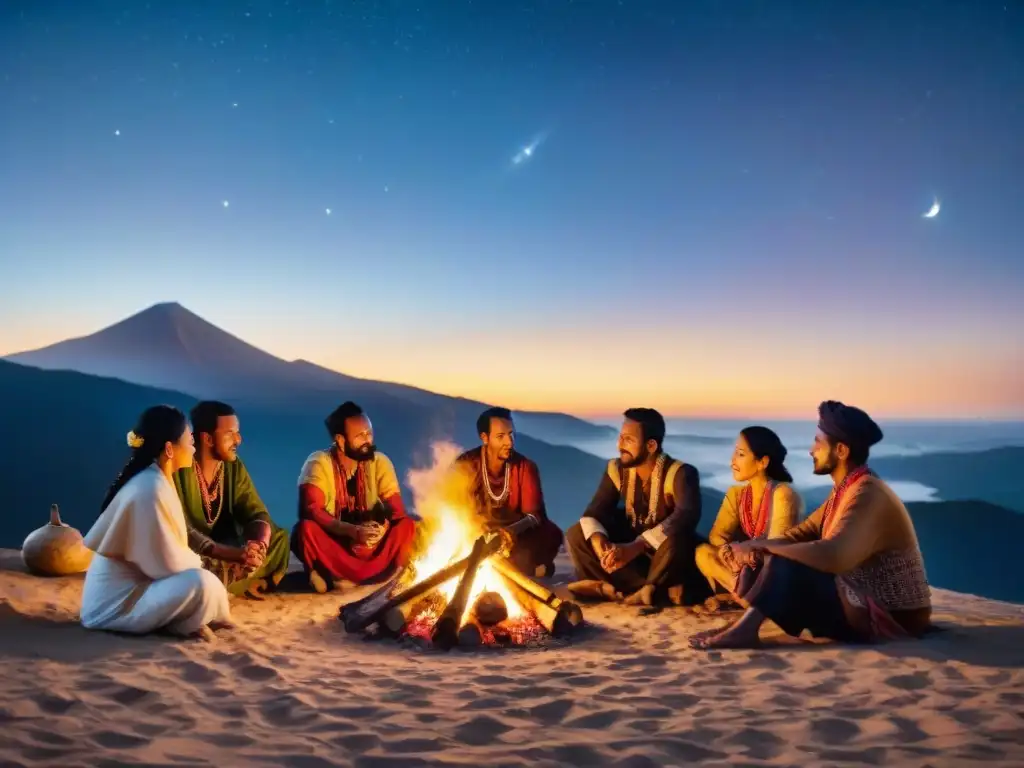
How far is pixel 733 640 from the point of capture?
4945 millimetres

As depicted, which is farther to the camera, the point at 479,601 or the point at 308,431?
the point at 308,431

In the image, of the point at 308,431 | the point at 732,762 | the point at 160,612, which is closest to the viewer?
the point at 732,762

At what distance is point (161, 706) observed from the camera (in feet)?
12.2

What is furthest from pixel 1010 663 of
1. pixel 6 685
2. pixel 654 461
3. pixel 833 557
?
pixel 6 685

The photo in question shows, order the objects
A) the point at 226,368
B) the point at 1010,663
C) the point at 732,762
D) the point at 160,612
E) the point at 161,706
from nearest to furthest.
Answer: the point at 732,762 < the point at 161,706 < the point at 1010,663 < the point at 160,612 < the point at 226,368

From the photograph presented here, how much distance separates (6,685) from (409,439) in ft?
80.2

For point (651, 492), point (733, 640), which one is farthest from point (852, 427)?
point (651, 492)

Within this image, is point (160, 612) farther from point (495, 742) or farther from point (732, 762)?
point (732, 762)

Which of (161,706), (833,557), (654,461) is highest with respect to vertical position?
(654,461)

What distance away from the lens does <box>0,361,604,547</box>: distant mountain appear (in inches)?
Result: 778

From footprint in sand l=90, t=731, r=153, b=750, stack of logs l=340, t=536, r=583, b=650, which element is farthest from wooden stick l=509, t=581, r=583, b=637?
footprint in sand l=90, t=731, r=153, b=750

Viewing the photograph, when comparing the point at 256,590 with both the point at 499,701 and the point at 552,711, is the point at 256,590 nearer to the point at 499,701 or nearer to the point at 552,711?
the point at 499,701

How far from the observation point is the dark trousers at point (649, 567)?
21.2 ft

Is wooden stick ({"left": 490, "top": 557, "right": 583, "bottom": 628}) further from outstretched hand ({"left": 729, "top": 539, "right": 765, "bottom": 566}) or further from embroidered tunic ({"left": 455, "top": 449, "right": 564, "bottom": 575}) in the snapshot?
embroidered tunic ({"left": 455, "top": 449, "right": 564, "bottom": 575})
